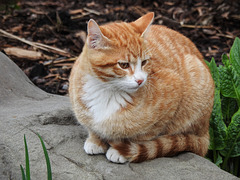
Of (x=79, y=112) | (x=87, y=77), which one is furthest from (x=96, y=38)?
(x=79, y=112)

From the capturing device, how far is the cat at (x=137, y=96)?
244 cm

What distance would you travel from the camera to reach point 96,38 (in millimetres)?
2422

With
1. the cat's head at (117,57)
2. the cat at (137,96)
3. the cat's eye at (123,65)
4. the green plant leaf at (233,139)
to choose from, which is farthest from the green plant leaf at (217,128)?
the cat's eye at (123,65)

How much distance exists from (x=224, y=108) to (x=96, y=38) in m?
1.80

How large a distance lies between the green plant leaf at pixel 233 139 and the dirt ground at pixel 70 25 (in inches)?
71.4

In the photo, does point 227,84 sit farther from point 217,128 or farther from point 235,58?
point 217,128

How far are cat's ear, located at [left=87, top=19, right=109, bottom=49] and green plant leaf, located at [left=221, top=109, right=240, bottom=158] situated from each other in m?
1.52

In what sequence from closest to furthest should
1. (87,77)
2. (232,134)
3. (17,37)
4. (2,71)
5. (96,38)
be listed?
(96,38) → (87,77) → (232,134) → (2,71) → (17,37)

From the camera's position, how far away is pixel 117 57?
2.41 meters

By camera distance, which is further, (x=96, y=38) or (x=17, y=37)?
(x=17, y=37)

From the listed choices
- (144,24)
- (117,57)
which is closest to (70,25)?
(144,24)

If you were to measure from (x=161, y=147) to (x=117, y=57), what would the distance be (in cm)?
83

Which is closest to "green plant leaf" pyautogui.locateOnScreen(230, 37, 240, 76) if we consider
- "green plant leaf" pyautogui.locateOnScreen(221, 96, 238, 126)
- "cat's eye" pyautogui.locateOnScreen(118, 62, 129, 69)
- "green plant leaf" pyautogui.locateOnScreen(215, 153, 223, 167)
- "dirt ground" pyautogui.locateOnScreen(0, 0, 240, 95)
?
"green plant leaf" pyautogui.locateOnScreen(221, 96, 238, 126)

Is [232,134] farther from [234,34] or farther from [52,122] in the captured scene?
[234,34]
